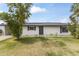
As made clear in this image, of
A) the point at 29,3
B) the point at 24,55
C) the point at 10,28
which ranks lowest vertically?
the point at 24,55

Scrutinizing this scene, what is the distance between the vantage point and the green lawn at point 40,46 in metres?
4.67

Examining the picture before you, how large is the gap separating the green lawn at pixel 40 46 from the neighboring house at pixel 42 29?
0.09 metres

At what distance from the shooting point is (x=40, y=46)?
15.5 feet

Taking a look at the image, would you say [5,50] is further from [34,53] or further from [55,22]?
[55,22]

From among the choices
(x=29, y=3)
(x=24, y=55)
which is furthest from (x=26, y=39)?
(x=29, y=3)

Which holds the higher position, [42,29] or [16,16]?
[16,16]

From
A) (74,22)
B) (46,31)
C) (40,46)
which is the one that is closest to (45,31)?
(46,31)

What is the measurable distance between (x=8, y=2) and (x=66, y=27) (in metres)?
0.90

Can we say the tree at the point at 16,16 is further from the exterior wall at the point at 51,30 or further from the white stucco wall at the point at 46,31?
the exterior wall at the point at 51,30

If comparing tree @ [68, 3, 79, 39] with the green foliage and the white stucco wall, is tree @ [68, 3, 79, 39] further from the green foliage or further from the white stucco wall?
the green foliage

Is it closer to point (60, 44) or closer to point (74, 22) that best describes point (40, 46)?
point (60, 44)

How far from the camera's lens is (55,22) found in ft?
15.4

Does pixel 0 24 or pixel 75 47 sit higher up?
pixel 0 24

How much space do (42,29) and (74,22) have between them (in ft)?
1.54
